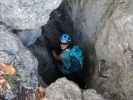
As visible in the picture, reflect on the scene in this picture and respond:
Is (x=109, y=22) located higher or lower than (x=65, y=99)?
higher

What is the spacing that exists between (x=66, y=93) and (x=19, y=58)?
0.84m

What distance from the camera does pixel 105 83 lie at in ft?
20.5

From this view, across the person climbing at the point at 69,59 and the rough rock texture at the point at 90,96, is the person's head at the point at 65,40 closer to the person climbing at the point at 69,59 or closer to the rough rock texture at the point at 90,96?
the person climbing at the point at 69,59

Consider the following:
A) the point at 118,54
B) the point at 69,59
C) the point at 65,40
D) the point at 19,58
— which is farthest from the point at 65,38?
the point at 19,58

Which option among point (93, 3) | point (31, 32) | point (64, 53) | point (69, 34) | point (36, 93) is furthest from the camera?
point (69, 34)

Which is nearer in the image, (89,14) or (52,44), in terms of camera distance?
(89,14)

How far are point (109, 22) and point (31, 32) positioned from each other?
1.33 metres

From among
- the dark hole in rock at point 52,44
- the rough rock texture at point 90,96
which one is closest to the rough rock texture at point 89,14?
the dark hole in rock at point 52,44

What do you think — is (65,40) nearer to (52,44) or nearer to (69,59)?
(69,59)

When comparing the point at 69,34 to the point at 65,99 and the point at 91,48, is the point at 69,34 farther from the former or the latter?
the point at 65,99

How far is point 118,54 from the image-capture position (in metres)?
5.96

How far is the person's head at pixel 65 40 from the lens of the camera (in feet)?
23.2

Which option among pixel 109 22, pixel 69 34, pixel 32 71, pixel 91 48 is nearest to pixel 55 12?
pixel 69 34

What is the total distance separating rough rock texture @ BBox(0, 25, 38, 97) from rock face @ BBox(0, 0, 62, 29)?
19 cm
